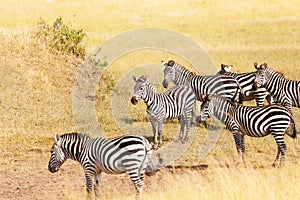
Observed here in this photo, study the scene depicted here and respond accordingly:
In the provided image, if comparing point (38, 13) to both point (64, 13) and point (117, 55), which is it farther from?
point (117, 55)

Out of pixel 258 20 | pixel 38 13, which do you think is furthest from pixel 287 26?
pixel 38 13

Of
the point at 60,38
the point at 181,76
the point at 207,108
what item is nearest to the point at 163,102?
the point at 207,108

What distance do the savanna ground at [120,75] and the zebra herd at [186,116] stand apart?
55cm

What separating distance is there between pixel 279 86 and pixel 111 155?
7785 millimetres

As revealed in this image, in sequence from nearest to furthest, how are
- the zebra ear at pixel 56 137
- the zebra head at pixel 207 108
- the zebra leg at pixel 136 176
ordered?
the zebra leg at pixel 136 176 → the zebra ear at pixel 56 137 → the zebra head at pixel 207 108

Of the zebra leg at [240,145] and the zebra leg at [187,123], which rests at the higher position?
the zebra leg at [187,123]

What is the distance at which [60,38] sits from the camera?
25375mm

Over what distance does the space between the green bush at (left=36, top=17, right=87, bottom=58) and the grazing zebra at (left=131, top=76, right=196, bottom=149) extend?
8.13 m

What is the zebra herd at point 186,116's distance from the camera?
1175 cm

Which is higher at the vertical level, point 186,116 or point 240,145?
point 186,116

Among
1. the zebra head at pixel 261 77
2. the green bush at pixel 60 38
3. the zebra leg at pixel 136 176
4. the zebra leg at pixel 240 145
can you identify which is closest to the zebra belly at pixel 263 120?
the zebra leg at pixel 240 145

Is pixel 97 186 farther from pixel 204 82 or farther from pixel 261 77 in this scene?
pixel 204 82

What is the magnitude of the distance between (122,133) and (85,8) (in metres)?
25.2

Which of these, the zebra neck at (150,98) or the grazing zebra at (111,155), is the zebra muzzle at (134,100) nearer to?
the zebra neck at (150,98)
